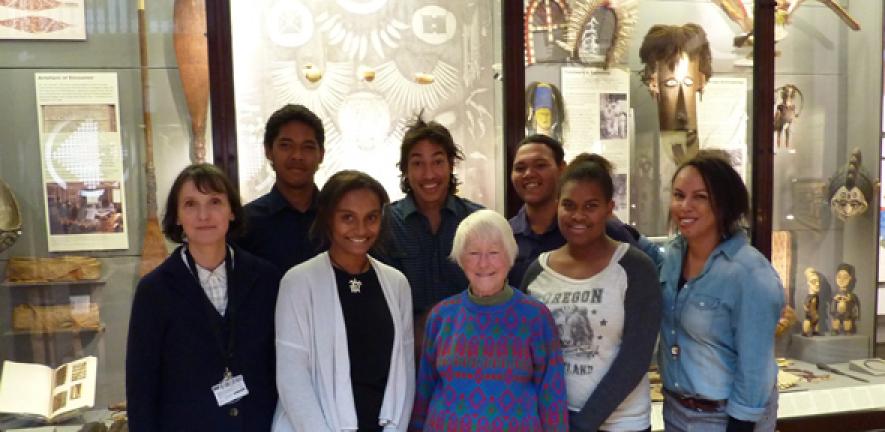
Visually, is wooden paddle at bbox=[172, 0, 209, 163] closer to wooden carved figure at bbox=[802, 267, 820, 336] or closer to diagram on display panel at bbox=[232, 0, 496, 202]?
diagram on display panel at bbox=[232, 0, 496, 202]

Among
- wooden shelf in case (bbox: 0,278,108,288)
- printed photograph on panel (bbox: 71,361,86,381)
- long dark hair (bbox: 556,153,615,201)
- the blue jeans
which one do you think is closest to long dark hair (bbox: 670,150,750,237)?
long dark hair (bbox: 556,153,615,201)

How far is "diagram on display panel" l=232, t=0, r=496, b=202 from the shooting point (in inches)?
135

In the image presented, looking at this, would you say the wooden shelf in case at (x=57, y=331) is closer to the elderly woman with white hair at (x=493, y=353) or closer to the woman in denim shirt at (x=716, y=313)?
the elderly woman with white hair at (x=493, y=353)

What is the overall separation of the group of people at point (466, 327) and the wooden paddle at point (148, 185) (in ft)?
3.33

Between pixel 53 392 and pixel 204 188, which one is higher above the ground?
pixel 204 188

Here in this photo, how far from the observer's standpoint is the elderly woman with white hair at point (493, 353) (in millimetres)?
1963

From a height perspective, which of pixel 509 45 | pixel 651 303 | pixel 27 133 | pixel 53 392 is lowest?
pixel 53 392

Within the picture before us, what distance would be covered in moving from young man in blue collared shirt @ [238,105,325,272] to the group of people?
0.22 metres

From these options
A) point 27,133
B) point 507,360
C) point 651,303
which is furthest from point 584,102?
point 27,133

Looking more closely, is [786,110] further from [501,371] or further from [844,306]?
[501,371]

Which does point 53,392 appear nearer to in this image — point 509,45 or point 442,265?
point 442,265

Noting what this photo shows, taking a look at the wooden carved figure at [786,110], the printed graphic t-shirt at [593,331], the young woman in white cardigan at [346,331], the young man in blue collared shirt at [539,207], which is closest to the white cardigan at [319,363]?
the young woman in white cardigan at [346,331]

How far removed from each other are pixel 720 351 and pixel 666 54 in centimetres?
208

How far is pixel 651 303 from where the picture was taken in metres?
2.07
